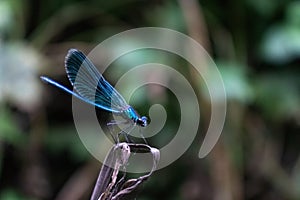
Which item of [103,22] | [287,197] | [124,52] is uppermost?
[103,22]

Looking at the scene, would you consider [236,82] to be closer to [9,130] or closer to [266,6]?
[266,6]

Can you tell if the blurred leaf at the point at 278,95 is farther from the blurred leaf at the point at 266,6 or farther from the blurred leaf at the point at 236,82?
the blurred leaf at the point at 266,6

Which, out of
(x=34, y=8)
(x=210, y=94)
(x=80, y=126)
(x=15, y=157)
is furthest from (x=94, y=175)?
(x=34, y=8)

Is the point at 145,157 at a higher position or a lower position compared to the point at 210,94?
lower

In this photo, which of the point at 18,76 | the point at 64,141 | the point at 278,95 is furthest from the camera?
the point at 64,141

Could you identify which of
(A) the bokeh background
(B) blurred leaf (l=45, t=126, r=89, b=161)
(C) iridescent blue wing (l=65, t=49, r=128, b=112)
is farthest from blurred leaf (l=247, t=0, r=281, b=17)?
(C) iridescent blue wing (l=65, t=49, r=128, b=112)

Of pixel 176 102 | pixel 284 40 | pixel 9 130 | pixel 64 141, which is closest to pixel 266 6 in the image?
pixel 284 40

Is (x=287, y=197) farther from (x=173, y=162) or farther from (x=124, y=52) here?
(x=124, y=52)
